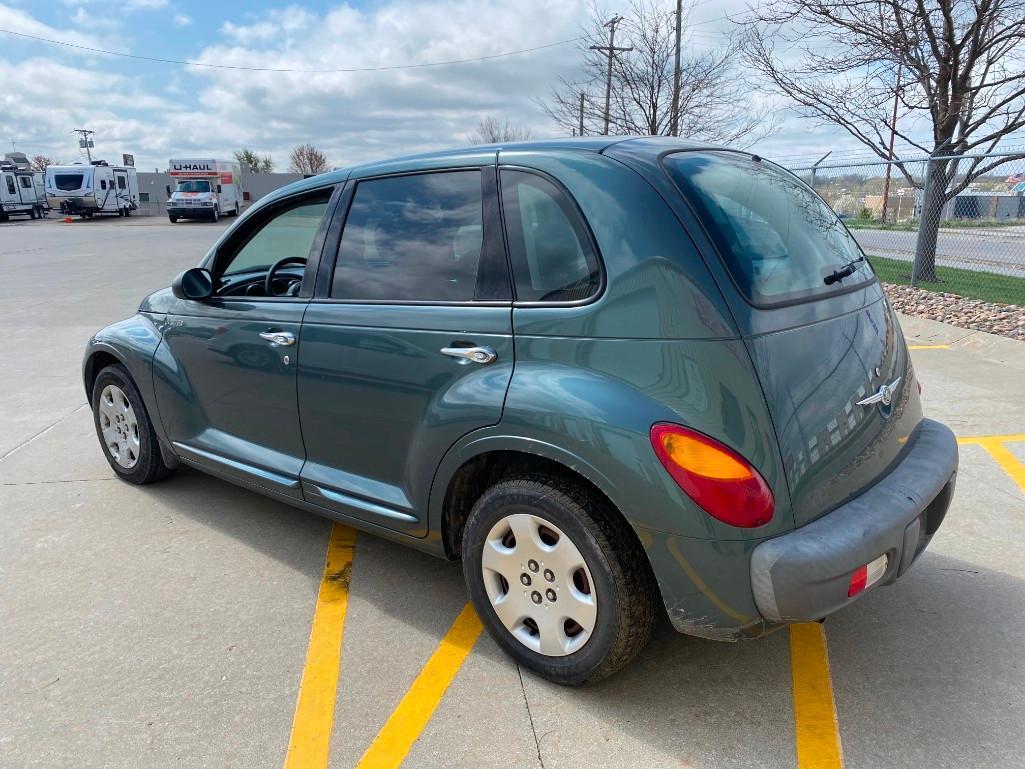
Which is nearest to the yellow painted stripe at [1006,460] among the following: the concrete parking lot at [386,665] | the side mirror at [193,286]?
the concrete parking lot at [386,665]

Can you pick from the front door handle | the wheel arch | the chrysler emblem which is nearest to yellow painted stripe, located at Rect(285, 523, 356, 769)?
the wheel arch

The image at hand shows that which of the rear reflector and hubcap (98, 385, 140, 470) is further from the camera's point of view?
hubcap (98, 385, 140, 470)

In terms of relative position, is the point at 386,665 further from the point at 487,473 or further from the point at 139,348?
the point at 139,348

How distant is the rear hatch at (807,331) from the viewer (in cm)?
219

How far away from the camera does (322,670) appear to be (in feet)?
8.89

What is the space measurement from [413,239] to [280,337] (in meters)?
0.74

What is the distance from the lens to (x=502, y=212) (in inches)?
104

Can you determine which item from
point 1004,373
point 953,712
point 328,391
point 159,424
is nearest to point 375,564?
point 328,391

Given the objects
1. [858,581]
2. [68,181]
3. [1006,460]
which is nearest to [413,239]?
[858,581]

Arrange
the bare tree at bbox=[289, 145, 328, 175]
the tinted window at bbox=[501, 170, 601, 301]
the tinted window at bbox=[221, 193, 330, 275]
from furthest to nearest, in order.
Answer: the bare tree at bbox=[289, 145, 328, 175] → the tinted window at bbox=[221, 193, 330, 275] → the tinted window at bbox=[501, 170, 601, 301]

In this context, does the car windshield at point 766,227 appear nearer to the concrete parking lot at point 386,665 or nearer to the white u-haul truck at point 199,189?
the concrete parking lot at point 386,665

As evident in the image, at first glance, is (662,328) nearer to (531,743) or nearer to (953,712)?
(531,743)

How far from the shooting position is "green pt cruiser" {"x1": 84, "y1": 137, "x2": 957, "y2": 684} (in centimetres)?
215

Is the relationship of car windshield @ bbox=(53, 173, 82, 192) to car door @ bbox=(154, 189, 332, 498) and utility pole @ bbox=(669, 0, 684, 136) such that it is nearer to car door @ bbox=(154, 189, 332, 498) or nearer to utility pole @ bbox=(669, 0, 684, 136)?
utility pole @ bbox=(669, 0, 684, 136)
